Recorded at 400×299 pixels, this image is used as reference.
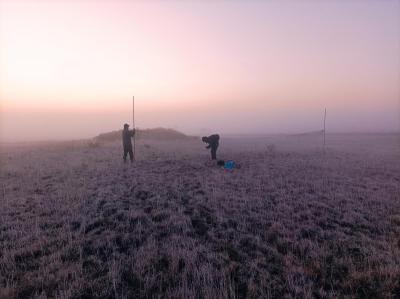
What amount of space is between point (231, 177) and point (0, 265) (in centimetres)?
953

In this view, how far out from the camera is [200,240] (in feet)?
17.7

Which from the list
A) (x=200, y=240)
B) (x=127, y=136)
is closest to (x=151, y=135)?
(x=127, y=136)

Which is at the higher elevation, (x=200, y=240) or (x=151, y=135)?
(x=151, y=135)

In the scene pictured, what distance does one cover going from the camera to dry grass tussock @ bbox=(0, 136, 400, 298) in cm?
378

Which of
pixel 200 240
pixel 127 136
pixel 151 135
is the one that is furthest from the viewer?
pixel 151 135

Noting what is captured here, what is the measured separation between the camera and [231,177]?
39.8ft

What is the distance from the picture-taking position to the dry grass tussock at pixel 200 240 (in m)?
3.78

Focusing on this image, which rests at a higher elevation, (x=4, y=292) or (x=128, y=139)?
(x=128, y=139)

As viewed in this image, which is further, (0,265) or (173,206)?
(173,206)

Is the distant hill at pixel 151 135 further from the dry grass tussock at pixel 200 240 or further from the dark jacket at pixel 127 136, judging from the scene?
the dry grass tussock at pixel 200 240

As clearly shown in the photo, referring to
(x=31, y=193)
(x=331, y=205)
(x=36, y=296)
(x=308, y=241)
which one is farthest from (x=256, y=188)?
(x=31, y=193)

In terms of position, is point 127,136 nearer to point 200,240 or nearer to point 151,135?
point 200,240

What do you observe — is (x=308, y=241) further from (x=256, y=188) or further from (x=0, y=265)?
(x=0, y=265)

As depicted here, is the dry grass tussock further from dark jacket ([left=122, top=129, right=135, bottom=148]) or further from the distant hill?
the distant hill
